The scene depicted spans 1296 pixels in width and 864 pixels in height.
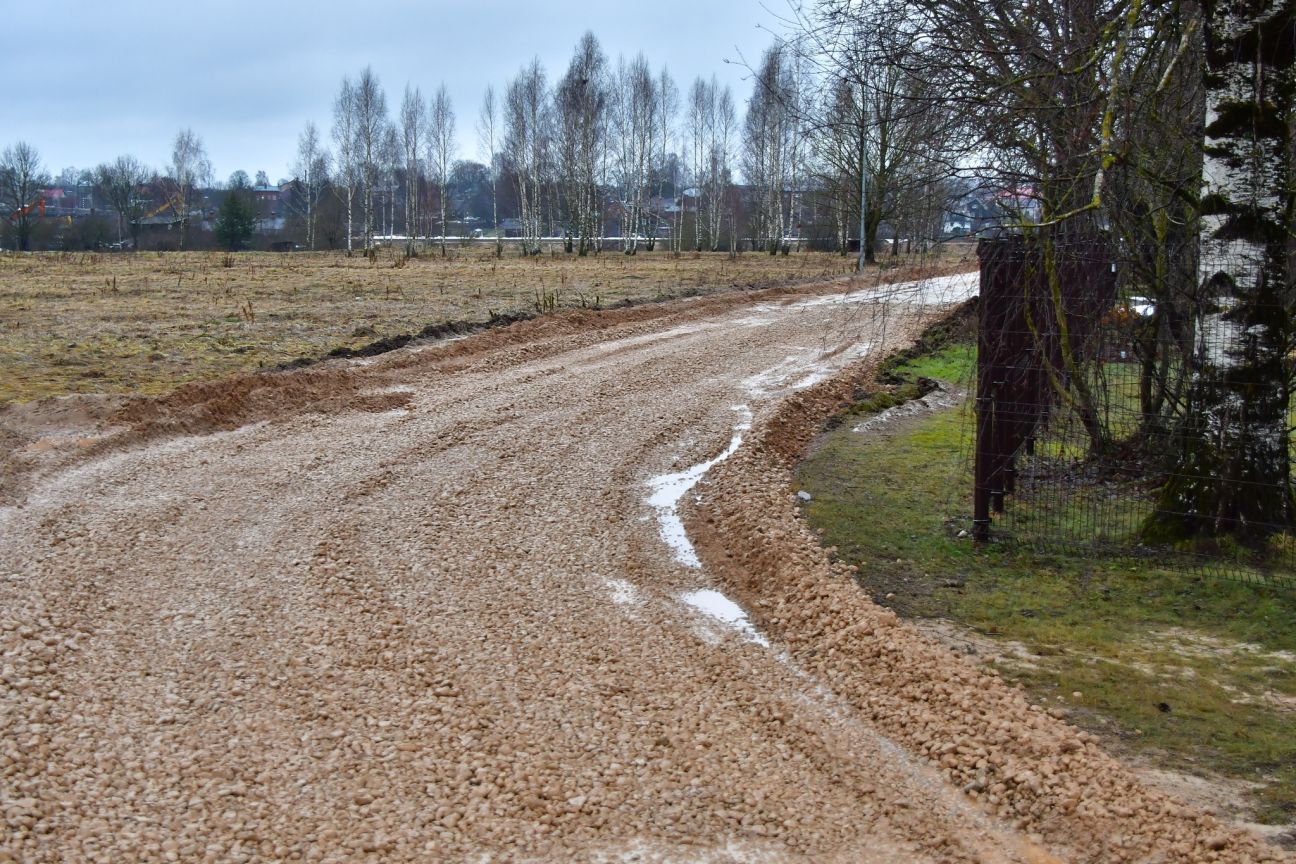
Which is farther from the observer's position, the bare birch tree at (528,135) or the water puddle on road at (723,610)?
the bare birch tree at (528,135)

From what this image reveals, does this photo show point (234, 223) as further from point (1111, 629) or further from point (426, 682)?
point (1111, 629)

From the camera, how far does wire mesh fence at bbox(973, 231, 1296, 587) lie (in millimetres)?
6461

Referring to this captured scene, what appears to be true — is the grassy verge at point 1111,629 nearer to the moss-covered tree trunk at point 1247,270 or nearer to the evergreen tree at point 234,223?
the moss-covered tree trunk at point 1247,270

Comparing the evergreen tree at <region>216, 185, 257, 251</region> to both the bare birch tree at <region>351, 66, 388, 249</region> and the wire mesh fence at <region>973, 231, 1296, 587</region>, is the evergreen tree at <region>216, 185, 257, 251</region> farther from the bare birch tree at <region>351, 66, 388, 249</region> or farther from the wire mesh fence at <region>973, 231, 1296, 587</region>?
the wire mesh fence at <region>973, 231, 1296, 587</region>

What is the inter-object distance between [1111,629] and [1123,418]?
2.00m

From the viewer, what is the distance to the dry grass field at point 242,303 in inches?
554

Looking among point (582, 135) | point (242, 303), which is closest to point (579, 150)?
point (582, 135)

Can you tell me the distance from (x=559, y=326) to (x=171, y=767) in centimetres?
1393

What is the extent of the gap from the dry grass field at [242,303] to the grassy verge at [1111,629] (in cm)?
881

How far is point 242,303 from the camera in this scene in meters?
22.5

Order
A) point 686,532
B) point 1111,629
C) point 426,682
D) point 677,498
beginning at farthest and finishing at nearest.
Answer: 1. point 677,498
2. point 686,532
3. point 1111,629
4. point 426,682

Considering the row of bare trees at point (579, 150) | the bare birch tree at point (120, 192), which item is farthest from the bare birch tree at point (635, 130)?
the bare birch tree at point (120, 192)

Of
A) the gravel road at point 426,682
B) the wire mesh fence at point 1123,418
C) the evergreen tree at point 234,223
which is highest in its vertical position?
the evergreen tree at point 234,223

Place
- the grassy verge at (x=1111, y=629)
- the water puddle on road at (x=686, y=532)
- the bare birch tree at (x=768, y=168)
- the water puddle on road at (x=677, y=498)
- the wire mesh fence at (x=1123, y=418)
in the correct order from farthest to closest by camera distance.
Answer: the bare birch tree at (x=768, y=168) < the water puddle on road at (x=677, y=498) < the wire mesh fence at (x=1123, y=418) < the water puddle on road at (x=686, y=532) < the grassy verge at (x=1111, y=629)
